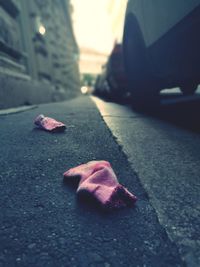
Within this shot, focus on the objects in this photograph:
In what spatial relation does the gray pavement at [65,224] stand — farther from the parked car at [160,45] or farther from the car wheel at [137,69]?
the car wheel at [137,69]

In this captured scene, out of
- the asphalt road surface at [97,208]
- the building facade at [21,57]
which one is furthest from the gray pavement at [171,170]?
the building facade at [21,57]

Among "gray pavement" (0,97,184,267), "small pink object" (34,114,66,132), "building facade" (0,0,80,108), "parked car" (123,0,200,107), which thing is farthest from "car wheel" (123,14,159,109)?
"gray pavement" (0,97,184,267)

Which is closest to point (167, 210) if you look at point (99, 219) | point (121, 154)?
point (99, 219)

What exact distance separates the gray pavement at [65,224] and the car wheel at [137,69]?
163 centimetres

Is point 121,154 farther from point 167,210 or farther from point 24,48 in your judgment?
point 24,48

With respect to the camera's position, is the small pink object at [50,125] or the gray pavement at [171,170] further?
the small pink object at [50,125]

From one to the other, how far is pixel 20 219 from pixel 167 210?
413 millimetres

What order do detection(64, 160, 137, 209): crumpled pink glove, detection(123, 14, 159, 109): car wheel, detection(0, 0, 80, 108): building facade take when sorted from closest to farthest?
detection(64, 160, 137, 209): crumpled pink glove → detection(123, 14, 159, 109): car wheel → detection(0, 0, 80, 108): building facade

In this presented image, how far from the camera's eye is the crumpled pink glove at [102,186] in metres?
0.82

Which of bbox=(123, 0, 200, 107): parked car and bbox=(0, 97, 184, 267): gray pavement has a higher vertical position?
bbox=(123, 0, 200, 107): parked car

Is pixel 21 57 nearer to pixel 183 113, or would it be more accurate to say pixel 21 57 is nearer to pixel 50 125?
pixel 183 113

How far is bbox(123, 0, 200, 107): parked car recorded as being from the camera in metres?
1.62

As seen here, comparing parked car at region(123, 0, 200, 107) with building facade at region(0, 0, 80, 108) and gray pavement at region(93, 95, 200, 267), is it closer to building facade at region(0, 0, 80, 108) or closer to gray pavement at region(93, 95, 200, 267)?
gray pavement at region(93, 95, 200, 267)

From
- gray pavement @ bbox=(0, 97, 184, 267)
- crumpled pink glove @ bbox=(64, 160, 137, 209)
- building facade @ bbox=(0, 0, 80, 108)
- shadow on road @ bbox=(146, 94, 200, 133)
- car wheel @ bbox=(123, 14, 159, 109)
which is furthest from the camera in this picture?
building facade @ bbox=(0, 0, 80, 108)
